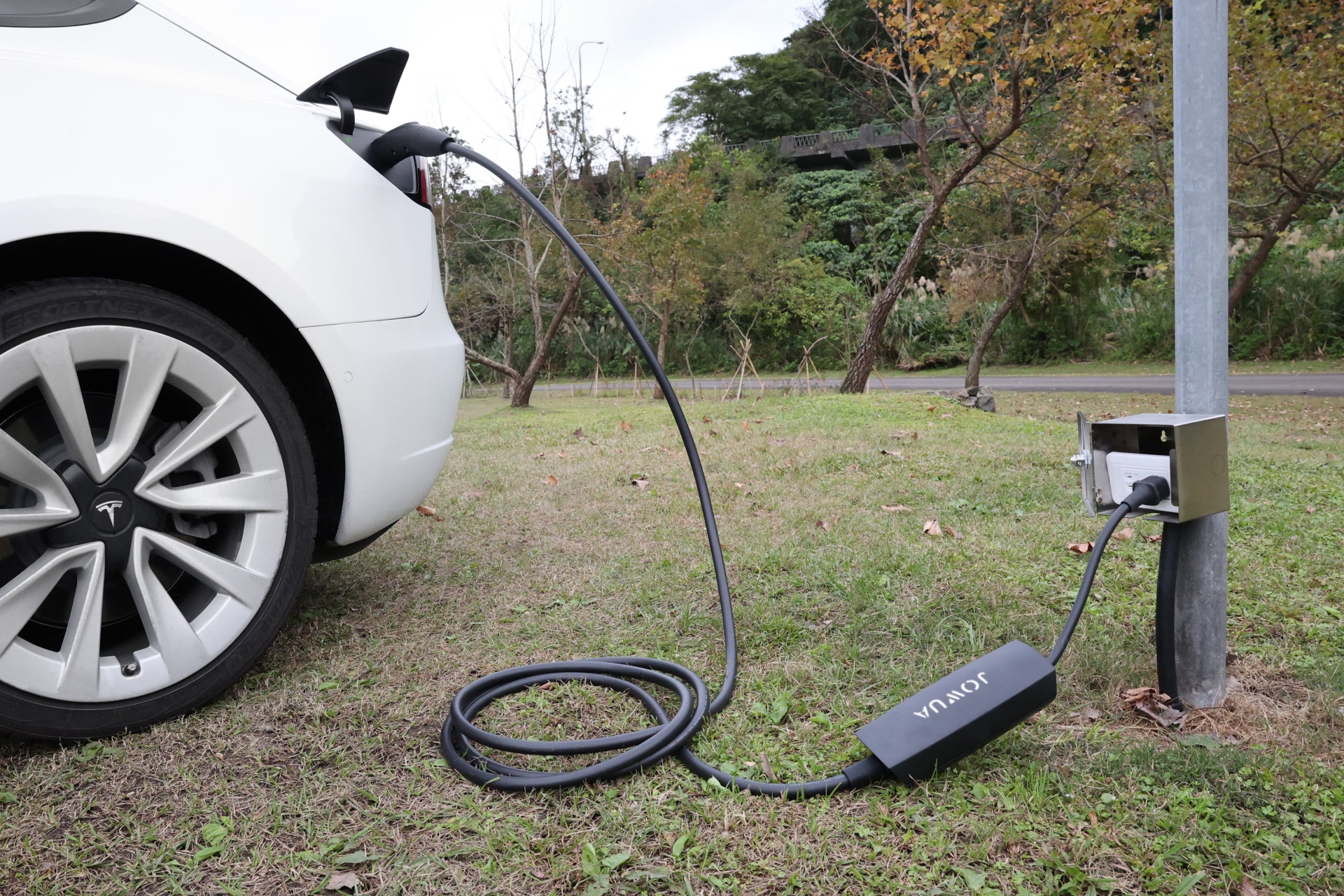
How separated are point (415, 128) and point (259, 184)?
0.42 m

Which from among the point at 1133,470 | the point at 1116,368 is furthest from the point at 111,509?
the point at 1116,368

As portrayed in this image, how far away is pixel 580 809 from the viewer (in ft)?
4.73

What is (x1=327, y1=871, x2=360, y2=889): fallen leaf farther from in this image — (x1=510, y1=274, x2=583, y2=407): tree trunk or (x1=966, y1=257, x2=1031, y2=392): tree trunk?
(x1=966, y1=257, x2=1031, y2=392): tree trunk

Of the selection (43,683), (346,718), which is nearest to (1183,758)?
(346,718)

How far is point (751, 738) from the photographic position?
65.3 inches

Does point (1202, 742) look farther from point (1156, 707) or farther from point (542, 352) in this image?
point (542, 352)

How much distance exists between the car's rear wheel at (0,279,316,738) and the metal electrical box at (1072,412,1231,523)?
170 cm

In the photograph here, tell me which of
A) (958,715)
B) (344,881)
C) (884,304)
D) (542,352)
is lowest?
(344,881)

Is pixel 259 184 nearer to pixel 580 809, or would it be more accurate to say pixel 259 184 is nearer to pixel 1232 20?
pixel 580 809

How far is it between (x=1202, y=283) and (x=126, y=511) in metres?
2.15

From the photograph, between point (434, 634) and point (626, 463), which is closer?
point (434, 634)

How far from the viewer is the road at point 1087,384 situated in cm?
1080

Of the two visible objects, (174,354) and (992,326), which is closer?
(174,354)

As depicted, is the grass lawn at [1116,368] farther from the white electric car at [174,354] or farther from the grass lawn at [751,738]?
the white electric car at [174,354]
